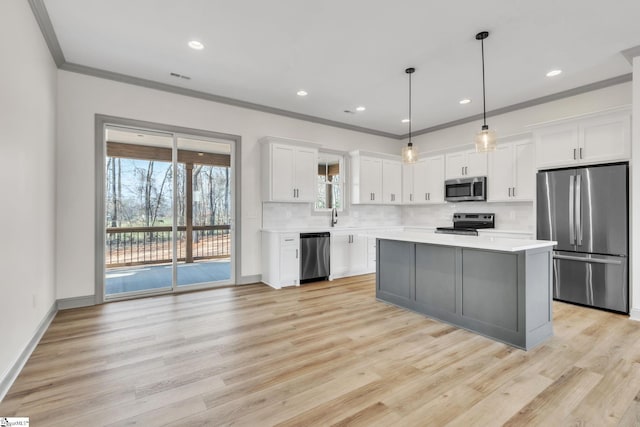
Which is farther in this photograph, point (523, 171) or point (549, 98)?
point (523, 171)

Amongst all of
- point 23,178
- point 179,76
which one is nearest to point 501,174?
point 179,76

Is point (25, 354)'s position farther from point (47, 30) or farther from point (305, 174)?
point (305, 174)

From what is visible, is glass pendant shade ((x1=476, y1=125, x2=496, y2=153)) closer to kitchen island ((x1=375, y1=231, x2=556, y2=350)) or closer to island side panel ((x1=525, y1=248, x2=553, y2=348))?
kitchen island ((x1=375, y1=231, x2=556, y2=350))

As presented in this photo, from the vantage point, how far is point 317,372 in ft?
7.59

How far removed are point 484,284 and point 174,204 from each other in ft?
13.6

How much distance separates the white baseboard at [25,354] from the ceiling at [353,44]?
2.92m

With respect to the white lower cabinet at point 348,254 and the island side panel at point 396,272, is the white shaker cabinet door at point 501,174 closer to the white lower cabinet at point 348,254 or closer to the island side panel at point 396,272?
the white lower cabinet at point 348,254

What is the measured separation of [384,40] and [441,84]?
1.49 m

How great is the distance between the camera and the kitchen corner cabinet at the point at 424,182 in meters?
6.09

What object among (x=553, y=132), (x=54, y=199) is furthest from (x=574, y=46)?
(x=54, y=199)

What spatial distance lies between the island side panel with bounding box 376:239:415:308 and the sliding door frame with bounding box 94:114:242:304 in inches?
90.0

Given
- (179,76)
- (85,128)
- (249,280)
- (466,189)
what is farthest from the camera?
(466,189)

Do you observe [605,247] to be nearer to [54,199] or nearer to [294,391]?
[294,391]

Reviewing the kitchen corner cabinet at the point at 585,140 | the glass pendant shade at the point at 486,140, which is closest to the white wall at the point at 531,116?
the kitchen corner cabinet at the point at 585,140
